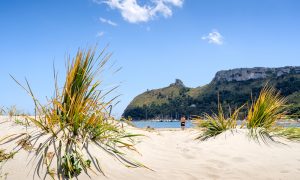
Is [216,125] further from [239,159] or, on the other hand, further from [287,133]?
[239,159]

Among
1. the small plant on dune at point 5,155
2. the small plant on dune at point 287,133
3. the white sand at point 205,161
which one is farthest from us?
the small plant on dune at point 287,133

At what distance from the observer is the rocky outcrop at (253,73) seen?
168m

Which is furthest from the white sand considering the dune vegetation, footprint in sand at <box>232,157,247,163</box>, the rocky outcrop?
the rocky outcrop

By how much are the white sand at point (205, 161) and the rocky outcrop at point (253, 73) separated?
556 ft

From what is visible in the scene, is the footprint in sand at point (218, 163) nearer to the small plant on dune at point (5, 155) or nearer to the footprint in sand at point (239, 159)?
the footprint in sand at point (239, 159)

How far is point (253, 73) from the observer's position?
176m

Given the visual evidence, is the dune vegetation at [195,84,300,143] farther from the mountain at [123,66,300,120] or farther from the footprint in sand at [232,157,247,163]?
the mountain at [123,66,300,120]

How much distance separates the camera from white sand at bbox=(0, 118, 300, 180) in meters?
4.83

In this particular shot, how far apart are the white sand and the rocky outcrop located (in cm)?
16960

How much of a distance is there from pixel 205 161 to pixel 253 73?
17861cm

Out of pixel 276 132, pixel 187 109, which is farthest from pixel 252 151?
pixel 187 109

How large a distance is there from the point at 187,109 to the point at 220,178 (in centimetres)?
18129

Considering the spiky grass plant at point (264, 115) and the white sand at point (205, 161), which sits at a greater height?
the spiky grass plant at point (264, 115)

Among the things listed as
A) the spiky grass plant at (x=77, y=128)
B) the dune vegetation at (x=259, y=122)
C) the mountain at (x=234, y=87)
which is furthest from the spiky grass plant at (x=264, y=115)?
the mountain at (x=234, y=87)
